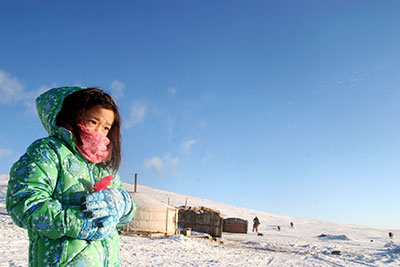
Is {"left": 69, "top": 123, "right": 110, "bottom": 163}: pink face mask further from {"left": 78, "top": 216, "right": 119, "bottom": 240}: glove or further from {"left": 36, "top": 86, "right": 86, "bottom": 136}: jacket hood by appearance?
{"left": 78, "top": 216, "right": 119, "bottom": 240}: glove

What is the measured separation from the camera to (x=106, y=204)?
1.43 metres

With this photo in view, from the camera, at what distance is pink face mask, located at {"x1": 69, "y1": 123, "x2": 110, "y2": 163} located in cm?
162

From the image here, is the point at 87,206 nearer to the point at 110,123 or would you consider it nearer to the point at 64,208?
the point at 64,208

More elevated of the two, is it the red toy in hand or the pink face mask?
the pink face mask

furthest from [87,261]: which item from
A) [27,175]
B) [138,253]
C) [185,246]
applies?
[185,246]

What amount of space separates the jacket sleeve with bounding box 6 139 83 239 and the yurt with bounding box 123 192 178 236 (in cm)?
1640

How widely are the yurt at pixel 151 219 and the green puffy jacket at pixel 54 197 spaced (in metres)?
16.2

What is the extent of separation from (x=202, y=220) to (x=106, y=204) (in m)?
23.6

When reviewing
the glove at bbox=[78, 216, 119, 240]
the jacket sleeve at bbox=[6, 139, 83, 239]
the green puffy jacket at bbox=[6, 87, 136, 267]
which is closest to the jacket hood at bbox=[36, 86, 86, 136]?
the green puffy jacket at bbox=[6, 87, 136, 267]

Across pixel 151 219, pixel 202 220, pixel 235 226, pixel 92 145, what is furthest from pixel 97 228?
pixel 235 226

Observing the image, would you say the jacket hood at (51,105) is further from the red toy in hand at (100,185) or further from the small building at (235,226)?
the small building at (235,226)

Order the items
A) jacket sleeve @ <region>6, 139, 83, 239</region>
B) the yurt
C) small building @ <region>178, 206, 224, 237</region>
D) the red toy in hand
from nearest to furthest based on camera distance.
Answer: jacket sleeve @ <region>6, 139, 83, 239</region>, the red toy in hand, the yurt, small building @ <region>178, 206, 224, 237</region>

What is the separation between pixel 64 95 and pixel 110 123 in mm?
287

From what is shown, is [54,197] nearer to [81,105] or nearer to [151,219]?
[81,105]
